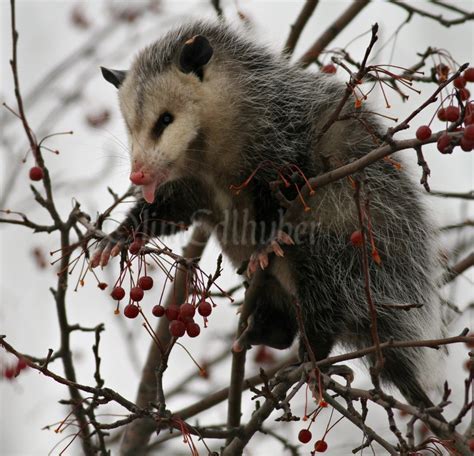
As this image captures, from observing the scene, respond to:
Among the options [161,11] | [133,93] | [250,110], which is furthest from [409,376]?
[161,11]

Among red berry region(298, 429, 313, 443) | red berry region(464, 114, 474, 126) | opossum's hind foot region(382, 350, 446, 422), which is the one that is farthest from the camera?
opossum's hind foot region(382, 350, 446, 422)

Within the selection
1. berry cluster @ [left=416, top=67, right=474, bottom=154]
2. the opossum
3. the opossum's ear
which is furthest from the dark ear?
berry cluster @ [left=416, top=67, right=474, bottom=154]

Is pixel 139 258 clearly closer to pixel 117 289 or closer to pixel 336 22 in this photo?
pixel 117 289

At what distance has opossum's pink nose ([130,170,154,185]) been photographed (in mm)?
2361

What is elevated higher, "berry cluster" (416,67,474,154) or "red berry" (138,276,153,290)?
"red berry" (138,276,153,290)

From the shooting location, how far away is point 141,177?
237 centimetres

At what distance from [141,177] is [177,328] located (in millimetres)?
631

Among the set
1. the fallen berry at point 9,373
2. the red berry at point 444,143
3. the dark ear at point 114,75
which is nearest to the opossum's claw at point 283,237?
the red berry at point 444,143

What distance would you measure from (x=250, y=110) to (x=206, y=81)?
234 millimetres

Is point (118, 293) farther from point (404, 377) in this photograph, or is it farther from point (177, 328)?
point (404, 377)

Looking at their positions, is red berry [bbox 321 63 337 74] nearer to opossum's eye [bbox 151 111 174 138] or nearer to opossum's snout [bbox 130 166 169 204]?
opossum's eye [bbox 151 111 174 138]

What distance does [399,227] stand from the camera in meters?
2.82

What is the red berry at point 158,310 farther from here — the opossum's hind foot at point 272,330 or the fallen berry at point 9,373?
the fallen berry at point 9,373

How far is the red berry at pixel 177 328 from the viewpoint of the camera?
1904 mm
